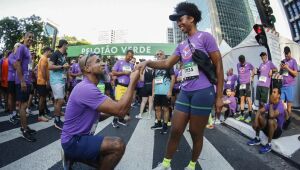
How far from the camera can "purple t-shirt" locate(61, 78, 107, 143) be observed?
2535 millimetres

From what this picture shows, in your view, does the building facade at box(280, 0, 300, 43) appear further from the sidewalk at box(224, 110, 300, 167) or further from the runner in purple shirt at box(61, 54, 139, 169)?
the runner in purple shirt at box(61, 54, 139, 169)

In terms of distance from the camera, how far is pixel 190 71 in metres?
3.39

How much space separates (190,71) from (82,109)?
4.89ft

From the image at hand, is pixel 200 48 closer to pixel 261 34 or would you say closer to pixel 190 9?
pixel 190 9

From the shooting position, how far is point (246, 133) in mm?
6672

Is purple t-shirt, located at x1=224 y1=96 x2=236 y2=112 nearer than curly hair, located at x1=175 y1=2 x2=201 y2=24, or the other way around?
curly hair, located at x1=175 y1=2 x2=201 y2=24

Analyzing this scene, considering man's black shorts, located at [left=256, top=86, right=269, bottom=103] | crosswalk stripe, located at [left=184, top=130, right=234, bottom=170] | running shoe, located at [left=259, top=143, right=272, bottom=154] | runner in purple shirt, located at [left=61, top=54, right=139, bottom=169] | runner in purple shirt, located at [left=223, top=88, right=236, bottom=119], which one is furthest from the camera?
runner in purple shirt, located at [left=223, top=88, right=236, bottom=119]

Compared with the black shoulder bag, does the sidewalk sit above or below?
below

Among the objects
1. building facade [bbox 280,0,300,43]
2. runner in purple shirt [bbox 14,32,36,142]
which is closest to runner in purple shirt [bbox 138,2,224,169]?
runner in purple shirt [bbox 14,32,36,142]

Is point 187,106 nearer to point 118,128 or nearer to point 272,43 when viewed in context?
point 272,43

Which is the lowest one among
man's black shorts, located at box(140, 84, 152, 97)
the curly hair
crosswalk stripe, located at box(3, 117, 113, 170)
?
crosswalk stripe, located at box(3, 117, 113, 170)

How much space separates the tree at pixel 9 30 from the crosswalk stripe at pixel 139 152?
43330mm

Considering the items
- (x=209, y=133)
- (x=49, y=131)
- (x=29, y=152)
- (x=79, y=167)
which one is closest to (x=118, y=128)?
(x=49, y=131)

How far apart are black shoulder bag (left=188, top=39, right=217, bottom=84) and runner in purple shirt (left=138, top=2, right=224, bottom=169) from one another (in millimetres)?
37
